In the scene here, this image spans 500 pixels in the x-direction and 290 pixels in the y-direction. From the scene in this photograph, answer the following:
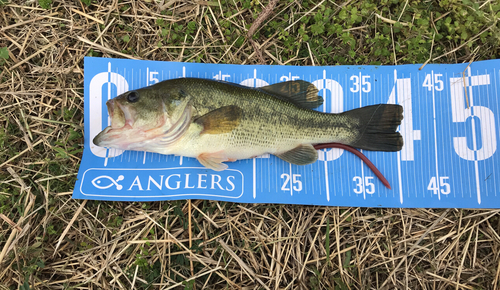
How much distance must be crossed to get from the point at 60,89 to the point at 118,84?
0.64m

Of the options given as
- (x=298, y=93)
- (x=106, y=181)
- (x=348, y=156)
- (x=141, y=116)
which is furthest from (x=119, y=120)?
(x=348, y=156)

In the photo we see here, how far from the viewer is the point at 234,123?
2484 millimetres

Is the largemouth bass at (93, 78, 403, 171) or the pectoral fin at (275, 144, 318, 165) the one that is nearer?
the largemouth bass at (93, 78, 403, 171)

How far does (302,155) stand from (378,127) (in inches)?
34.0

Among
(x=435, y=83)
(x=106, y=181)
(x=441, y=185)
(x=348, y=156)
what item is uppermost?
(x=435, y=83)

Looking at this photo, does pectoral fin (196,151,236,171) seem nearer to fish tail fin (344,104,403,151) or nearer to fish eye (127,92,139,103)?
fish eye (127,92,139,103)

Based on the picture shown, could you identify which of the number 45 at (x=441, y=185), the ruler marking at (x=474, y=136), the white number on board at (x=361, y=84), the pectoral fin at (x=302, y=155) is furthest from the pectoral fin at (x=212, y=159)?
the ruler marking at (x=474, y=136)

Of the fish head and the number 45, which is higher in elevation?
the fish head

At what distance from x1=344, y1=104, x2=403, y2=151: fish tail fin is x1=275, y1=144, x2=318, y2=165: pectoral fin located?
50cm

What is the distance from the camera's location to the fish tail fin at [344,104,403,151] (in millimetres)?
2701

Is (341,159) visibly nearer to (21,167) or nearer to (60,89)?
(60,89)

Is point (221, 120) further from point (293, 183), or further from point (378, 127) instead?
point (378, 127)

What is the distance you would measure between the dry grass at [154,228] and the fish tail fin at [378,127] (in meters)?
0.72

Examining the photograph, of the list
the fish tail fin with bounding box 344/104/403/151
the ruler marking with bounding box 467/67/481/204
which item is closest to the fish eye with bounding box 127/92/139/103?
the fish tail fin with bounding box 344/104/403/151
